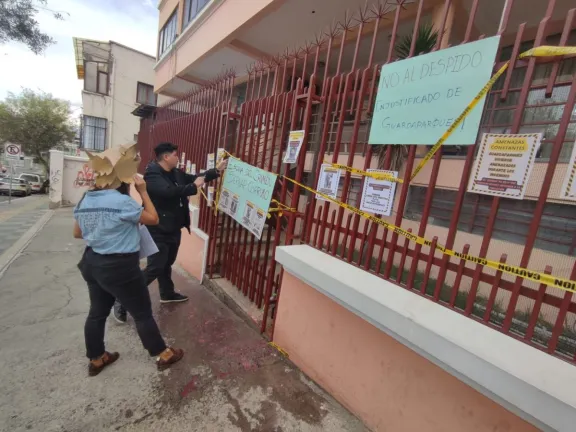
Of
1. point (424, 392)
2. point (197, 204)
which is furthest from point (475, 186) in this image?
point (197, 204)

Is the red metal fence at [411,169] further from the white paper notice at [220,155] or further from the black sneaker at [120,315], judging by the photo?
Result: the black sneaker at [120,315]

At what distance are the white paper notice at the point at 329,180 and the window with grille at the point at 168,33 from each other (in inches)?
397

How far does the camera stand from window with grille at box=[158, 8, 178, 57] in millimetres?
9969

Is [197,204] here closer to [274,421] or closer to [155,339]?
[155,339]

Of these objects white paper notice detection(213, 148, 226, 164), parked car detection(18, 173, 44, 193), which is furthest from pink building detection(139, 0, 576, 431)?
parked car detection(18, 173, 44, 193)

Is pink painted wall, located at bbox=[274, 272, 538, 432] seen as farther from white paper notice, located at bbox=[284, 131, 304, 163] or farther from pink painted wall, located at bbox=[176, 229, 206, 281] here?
pink painted wall, located at bbox=[176, 229, 206, 281]

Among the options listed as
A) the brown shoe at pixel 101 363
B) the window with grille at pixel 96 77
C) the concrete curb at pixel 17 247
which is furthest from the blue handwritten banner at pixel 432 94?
the window with grille at pixel 96 77

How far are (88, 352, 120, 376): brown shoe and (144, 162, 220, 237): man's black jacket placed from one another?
125 cm

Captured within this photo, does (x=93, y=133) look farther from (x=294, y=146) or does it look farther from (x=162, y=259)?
(x=294, y=146)

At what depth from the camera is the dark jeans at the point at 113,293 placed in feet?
6.77

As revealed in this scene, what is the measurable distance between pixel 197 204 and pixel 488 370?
4233 mm

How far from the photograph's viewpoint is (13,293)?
11.8 feet

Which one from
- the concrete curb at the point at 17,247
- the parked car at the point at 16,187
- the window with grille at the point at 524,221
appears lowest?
the parked car at the point at 16,187

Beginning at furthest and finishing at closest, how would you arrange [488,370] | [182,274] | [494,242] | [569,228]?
[182,274] < [494,242] < [569,228] < [488,370]
